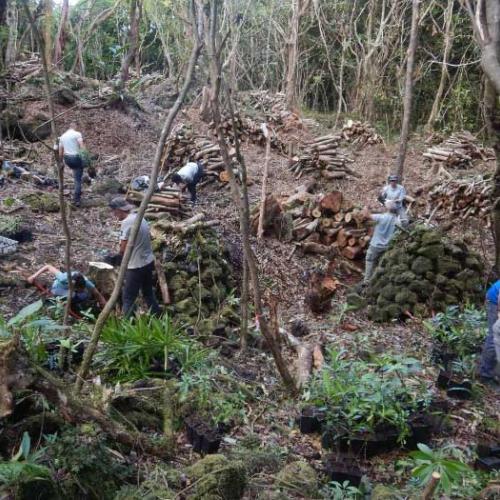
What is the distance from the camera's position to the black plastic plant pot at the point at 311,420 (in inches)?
176

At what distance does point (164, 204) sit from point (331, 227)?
3.05 m

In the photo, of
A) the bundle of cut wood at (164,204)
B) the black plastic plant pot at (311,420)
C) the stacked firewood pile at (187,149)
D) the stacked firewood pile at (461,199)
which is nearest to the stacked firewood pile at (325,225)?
the bundle of cut wood at (164,204)

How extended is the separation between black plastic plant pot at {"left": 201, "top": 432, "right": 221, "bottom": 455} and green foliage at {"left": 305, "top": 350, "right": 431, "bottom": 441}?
1.00 meters

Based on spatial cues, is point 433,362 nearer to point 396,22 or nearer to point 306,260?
point 306,260

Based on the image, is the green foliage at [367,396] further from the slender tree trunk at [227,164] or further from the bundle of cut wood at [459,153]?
the bundle of cut wood at [459,153]

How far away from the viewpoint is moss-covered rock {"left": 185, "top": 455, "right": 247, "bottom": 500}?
10.3 ft

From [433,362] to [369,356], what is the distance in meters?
0.74

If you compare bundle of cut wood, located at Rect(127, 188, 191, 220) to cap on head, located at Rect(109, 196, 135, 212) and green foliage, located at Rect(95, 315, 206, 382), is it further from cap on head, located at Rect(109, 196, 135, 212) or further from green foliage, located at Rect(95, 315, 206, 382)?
green foliage, located at Rect(95, 315, 206, 382)

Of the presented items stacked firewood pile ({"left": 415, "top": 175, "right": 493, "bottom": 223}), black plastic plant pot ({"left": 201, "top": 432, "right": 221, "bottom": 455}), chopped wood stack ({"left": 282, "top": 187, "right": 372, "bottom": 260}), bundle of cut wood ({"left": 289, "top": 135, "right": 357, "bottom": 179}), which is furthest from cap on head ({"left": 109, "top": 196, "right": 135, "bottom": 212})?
bundle of cut wood ({"left": 289, "top": 135, "right": 357, "bottom": 179})

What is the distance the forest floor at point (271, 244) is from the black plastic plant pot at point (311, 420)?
0.07 meters

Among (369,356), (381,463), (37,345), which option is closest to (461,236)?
(369,356)

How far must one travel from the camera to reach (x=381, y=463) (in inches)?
169

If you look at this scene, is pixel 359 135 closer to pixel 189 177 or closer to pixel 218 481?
pixel 189 177

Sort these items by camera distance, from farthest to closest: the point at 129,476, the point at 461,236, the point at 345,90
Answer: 1. the point at 345,90
2. the point at 461,236
3. the point at 129,476
